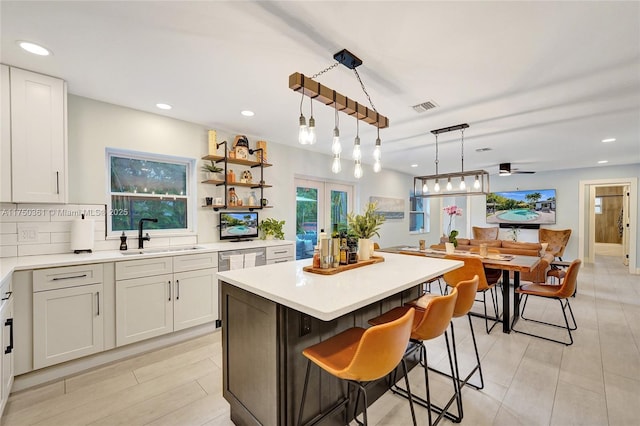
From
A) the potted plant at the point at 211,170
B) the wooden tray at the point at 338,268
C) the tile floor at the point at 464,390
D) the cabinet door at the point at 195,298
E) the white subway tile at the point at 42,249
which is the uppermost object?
the potted plant at the point at 211,170

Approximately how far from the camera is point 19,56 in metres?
2.10

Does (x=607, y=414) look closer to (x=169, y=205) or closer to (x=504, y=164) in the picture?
(x=169, y=205)

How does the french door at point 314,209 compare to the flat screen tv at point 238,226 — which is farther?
the french door at point 314,209

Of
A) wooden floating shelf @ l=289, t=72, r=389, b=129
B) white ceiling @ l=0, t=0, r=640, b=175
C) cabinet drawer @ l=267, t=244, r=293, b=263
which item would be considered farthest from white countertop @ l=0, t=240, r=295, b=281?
wooden floating shelf @ l=289, t=72, r=389, b=129

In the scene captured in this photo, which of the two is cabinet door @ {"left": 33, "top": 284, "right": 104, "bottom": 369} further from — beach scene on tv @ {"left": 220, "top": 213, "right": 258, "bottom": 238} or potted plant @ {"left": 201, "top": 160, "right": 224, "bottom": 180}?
potted plant @ {"left": 201, "top": 160, "right": 224, "bottom": 180}

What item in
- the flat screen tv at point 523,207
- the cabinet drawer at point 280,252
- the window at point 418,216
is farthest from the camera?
the window at point 418,216

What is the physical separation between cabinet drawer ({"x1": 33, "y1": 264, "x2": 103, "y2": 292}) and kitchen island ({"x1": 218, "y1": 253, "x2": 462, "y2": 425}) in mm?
1371

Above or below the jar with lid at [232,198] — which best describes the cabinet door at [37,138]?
above

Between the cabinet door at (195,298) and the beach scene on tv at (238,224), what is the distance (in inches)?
30.6

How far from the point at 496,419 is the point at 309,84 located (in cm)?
245

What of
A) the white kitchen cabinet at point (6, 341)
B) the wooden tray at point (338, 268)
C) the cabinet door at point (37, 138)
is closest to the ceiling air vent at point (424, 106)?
the wooden tray at point (338, 268)

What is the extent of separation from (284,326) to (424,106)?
8.70 ft

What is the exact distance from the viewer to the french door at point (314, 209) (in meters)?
5.04

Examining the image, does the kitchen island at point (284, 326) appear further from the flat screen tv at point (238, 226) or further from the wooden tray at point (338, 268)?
the flat screen tv at point (238, 226)
